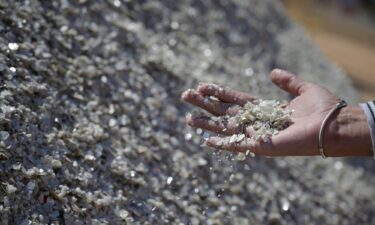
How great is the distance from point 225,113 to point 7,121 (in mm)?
689

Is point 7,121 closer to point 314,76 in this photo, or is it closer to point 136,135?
point 136,135

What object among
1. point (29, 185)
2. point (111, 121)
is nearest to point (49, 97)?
point (111, 121)

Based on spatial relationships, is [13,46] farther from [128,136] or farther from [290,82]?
[290,82]

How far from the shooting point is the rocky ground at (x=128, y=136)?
1987 mm

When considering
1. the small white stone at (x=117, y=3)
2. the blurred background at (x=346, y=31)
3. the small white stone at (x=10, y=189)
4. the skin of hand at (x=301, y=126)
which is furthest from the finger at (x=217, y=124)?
the blurred background at (x=346, y=31)

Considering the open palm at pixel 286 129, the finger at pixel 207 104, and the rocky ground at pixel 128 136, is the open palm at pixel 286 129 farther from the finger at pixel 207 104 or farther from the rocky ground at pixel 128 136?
the rocky ground at pixel 128 136

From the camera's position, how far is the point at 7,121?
1965 mm

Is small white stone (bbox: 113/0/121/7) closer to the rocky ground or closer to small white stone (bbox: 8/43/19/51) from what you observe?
the rocky ground

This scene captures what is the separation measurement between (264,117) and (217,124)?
15cm

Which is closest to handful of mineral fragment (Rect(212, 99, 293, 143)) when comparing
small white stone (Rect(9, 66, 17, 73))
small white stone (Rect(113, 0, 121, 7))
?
small white stone (Rect(9, 66, 17, 73))

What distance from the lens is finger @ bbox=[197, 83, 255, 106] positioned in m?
2.02

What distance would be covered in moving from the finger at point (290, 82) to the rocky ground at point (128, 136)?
344 mm

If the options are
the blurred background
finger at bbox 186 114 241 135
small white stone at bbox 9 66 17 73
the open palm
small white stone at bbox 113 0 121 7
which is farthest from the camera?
the blurred background

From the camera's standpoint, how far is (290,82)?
6.73 feet
